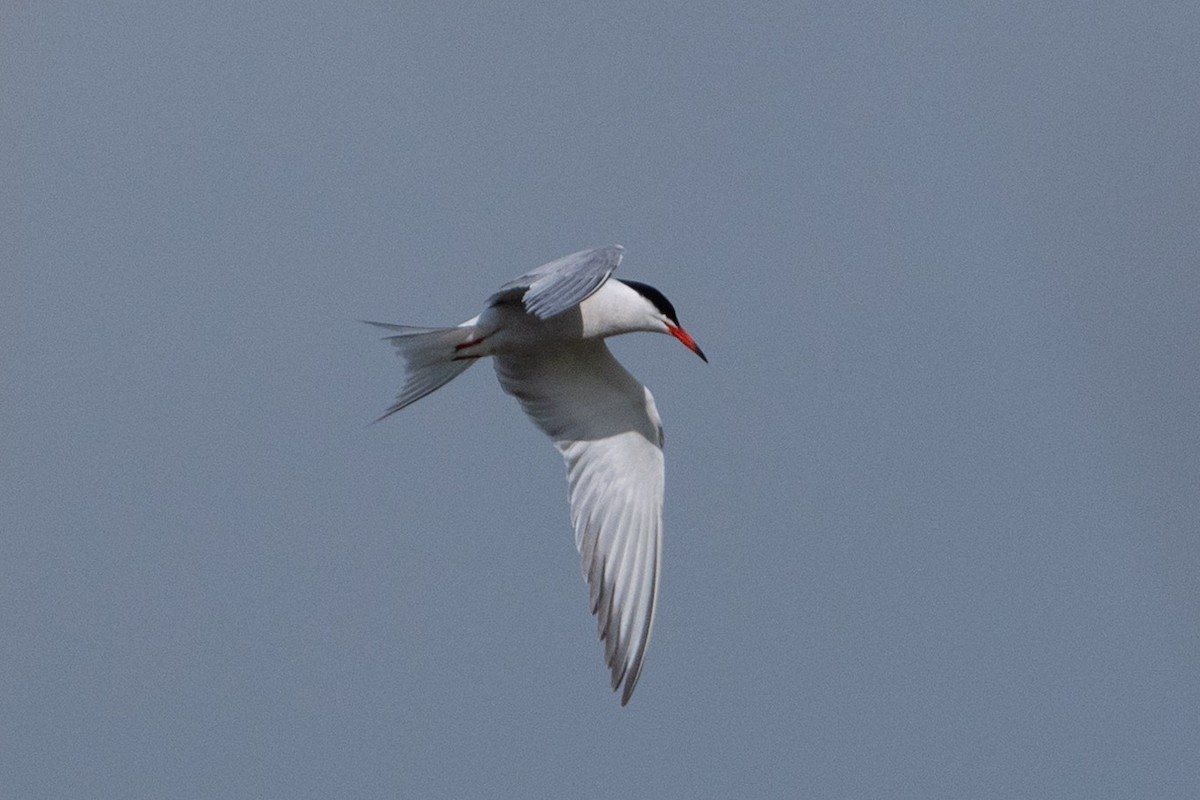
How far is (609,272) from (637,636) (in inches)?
59.6

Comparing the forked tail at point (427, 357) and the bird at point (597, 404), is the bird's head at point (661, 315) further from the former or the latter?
the forked tail at point (427, 357)

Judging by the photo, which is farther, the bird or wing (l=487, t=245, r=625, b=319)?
the bird

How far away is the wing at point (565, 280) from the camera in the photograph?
509 cm

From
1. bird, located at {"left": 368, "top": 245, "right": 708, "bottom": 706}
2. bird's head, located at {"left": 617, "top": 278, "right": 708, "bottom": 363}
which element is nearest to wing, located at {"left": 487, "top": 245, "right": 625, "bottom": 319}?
bird, located at {"left": 368, "top": 245, "right": 708, "bottom": 706}

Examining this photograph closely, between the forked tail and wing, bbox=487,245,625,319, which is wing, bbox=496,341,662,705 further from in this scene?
wing, bbox=487,245,625,319

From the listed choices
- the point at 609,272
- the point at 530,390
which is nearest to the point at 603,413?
the point at 530,390

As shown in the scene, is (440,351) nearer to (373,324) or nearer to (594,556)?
(373,324)

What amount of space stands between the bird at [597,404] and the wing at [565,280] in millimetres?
22

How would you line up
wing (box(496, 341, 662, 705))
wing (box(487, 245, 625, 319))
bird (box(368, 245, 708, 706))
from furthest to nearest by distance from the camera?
wing (box(496, 341, 662, 705))
bird (box(368, 245, 708, 706))
wing (box(487, 245, 625, 319))

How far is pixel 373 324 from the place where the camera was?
6.13 m

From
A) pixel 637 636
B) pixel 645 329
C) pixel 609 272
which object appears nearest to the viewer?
pixel 609 272

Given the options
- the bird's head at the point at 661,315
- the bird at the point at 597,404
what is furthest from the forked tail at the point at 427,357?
the bird's head at the point at 661,315

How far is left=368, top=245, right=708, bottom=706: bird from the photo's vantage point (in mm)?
6172

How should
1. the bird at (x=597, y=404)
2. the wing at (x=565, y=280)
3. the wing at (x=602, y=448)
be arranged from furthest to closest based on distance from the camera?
the wing at (x=602, y=448), the bird at (x=597, y=404), the wing at (x=565, y=280)
